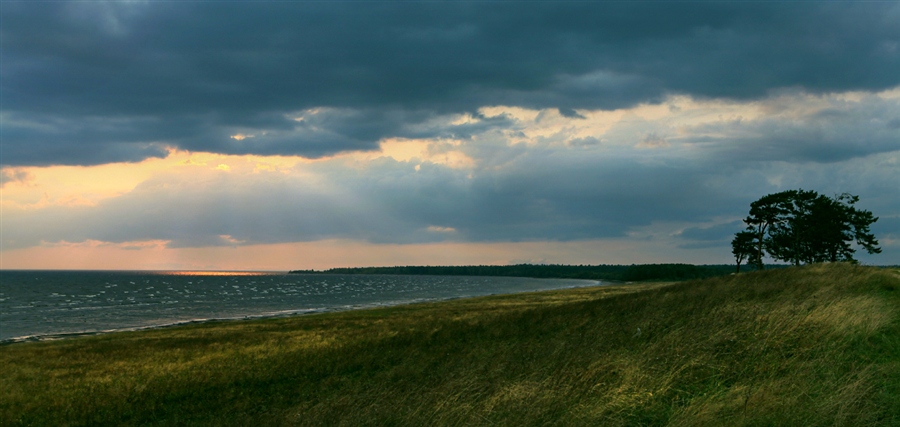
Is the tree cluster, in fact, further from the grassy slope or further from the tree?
the grassy slope

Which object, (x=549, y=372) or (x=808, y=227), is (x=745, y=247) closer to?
(x=808, y=227)

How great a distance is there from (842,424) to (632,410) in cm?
305

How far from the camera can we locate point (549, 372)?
14.0 m

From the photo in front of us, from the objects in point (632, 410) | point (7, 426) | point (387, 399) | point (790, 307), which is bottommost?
point (7, 426)

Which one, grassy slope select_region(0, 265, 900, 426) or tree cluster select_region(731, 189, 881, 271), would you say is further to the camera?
tree cluster select_region(731, 189, 881, 271)

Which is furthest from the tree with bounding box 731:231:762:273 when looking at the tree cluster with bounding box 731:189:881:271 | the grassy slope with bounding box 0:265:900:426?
the grassy slope with bounding box 0:265:900:426

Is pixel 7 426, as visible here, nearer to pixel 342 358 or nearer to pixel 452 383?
pixel 342 358

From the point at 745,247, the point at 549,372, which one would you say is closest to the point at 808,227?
the point at 745,247

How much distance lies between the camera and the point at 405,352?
26812 mm

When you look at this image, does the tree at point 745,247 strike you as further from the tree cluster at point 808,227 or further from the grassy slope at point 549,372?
the grassy slope at point 549,372

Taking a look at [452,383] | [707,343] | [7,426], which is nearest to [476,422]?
[452,383]

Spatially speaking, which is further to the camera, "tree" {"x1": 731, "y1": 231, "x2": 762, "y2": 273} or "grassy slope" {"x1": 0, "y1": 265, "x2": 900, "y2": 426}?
"tree" {"x1": 731, "y1": 231, "x2": 762, "y2": 273}

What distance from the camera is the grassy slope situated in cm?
964

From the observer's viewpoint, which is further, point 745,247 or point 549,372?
point 745,247
